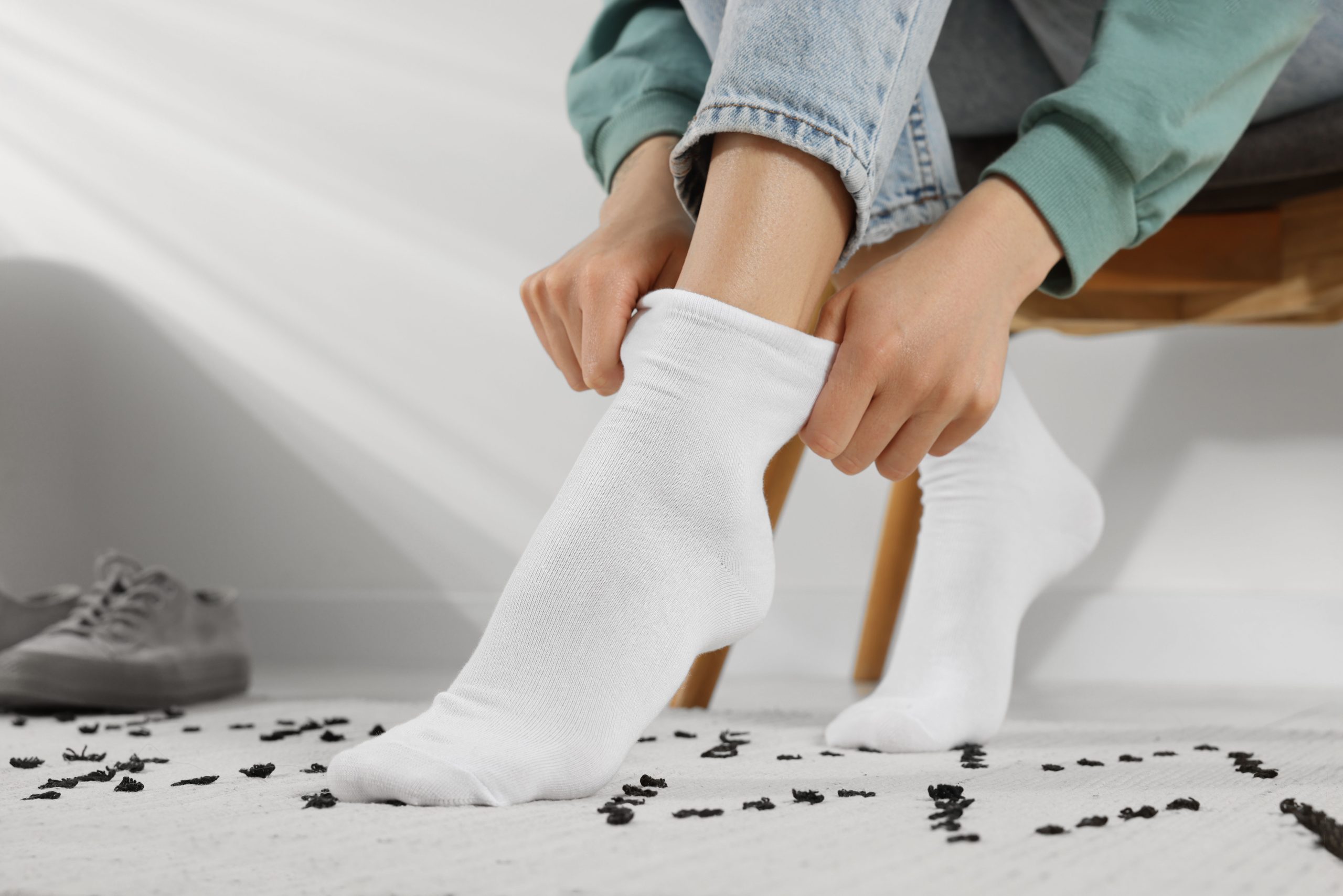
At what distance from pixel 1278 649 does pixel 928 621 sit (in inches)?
30.6

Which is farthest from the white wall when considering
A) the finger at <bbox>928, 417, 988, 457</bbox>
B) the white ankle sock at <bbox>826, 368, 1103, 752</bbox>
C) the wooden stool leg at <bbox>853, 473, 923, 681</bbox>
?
the finger at <bbox>928, 417, 988, 457</bbox>

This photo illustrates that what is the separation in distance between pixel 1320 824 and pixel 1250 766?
189 mm

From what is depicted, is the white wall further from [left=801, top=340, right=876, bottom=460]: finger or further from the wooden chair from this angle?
[left=801, top=340, right=876, bottom=460]: finger

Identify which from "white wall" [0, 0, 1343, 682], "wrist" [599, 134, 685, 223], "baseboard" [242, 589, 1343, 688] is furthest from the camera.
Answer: "white wall" [0, 0, 1343, 682]

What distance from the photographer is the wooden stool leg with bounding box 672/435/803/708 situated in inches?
37.8

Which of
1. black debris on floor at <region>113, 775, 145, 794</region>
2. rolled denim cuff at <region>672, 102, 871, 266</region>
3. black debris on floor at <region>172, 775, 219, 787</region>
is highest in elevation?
rolled denim cuff at <region>672, 102, 871, 266</region>

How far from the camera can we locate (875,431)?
538mm

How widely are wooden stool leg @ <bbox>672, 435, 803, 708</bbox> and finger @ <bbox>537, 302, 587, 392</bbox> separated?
1.14 feet

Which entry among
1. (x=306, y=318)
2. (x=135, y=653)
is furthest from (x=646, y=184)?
(x=306, y=318)

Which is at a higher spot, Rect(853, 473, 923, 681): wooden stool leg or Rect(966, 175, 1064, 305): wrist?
Rect(966, 175, 1064, 305): wrist

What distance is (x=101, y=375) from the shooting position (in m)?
1.71

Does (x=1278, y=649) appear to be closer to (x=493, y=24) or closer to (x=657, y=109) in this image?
(x=657, y=109)

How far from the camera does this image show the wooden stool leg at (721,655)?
0.96 metres

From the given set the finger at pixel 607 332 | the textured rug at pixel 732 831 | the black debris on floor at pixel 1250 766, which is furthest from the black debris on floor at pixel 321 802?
the black debris on floor at pixel 1250 766
